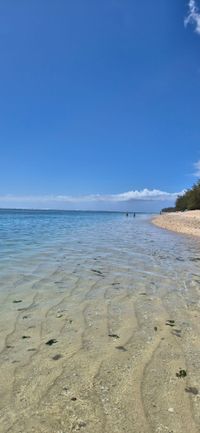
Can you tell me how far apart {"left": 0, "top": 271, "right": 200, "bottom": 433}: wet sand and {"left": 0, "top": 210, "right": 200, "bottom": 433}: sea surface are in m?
0.01

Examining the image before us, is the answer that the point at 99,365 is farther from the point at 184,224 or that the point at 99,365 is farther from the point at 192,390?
the point at 184,224

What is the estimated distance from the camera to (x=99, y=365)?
13.9 ft

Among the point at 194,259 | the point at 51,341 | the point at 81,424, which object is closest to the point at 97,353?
the point at 51,341

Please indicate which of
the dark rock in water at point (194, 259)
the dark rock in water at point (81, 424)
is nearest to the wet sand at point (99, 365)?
the dark rock in water at point (81, 424)

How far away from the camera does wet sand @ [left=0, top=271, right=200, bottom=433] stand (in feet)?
Result: 10.4

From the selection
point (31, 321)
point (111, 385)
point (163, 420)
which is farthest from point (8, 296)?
point (163, 420)

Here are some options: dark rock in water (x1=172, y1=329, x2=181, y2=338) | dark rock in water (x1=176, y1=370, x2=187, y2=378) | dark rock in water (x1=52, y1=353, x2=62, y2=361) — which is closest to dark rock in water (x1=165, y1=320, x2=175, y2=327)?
dark rock in water (x1=172, y1=329, x2=181, y2=338)

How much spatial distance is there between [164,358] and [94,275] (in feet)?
18.4

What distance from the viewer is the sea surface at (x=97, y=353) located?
126 inches

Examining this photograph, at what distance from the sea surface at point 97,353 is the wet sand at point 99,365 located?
1 centimetres

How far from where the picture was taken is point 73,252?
15.4 metres

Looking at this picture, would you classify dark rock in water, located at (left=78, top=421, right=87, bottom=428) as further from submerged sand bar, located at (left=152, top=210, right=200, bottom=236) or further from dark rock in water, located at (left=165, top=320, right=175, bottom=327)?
submerged sand bar, located at (left=152, top=210, right=200, bottom=236)

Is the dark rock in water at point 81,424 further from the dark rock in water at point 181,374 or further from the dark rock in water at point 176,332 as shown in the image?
the dark rock in water at point 176,332

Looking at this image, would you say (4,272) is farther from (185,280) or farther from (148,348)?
(148,348)
